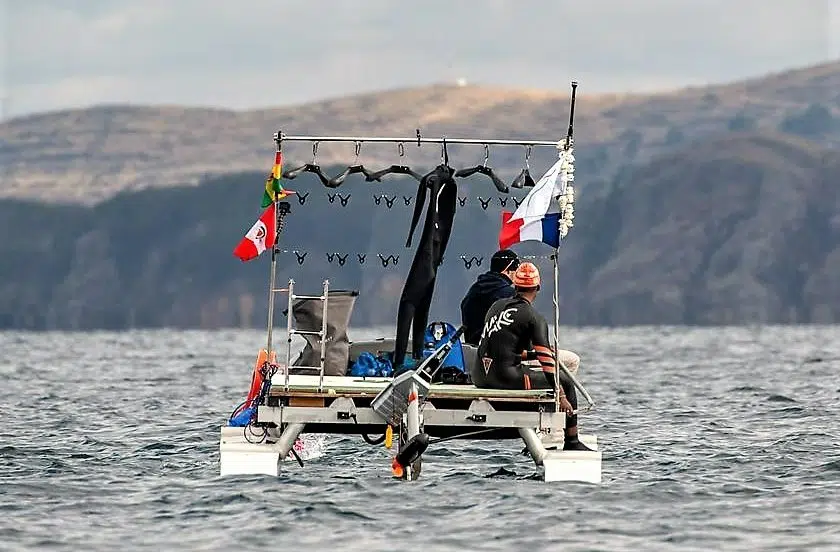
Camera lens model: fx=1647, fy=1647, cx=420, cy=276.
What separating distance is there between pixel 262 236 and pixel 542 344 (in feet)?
12.8

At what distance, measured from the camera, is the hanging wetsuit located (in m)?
21.2

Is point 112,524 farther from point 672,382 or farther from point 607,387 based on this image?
point 672,382

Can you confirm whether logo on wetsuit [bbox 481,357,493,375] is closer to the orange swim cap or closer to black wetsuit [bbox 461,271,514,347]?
the orange swim cap

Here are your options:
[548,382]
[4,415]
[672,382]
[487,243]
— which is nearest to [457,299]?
[487,243]

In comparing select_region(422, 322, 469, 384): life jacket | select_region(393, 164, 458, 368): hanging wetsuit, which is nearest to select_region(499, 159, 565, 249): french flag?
select_region(393, 164, 458, 368): hanging wetsuit

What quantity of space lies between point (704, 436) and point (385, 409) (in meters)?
9.41

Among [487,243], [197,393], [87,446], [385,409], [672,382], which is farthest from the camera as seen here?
[487,243]

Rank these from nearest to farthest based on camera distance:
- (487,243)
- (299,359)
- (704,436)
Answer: (299,359)
(704,436)
(487,243)

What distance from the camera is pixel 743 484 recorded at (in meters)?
20.0

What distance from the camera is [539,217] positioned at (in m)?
20.0

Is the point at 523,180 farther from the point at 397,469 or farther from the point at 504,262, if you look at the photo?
the point at 397,469

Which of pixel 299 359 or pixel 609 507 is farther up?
pixel 299 359

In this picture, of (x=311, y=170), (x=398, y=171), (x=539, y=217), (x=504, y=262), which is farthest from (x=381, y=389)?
(x=398, y=171)

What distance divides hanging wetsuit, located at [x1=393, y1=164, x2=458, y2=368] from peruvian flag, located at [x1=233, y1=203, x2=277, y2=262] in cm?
180
